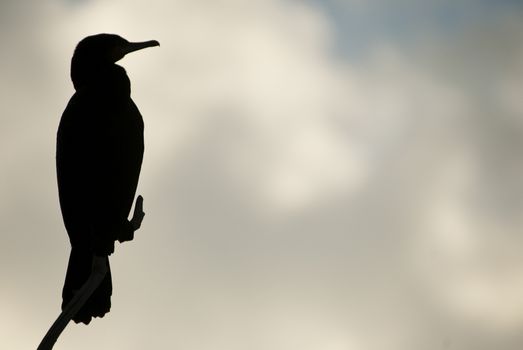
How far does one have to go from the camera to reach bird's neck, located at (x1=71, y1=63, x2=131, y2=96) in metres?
5.63

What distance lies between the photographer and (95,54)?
577 centimetres

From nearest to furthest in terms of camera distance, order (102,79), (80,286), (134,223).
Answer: (134,223)
(80,286)
(102,79)

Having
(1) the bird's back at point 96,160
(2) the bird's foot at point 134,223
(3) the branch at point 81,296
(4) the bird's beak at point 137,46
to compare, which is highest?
(4) the bird's beak at point 137,46

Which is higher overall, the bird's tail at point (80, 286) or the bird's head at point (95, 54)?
the bird's head at point (95, 54)

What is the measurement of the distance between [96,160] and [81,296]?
1457 millimetres

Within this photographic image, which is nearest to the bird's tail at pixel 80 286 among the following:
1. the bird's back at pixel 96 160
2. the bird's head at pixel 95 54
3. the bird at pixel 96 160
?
the bird at pixel 96 160

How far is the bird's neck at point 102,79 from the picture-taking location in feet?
18.5

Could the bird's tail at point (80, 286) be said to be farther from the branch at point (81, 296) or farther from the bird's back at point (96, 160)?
the branch at point (81, 296)

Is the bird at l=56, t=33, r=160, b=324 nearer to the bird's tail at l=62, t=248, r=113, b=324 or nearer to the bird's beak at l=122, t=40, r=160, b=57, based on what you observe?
the bird's tail at l=62, t=248, r=113, b=324

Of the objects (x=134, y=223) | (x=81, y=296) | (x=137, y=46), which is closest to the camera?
(x=81, y=296)

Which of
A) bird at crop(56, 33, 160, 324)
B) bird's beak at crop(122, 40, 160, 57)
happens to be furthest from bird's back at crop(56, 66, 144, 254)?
bird's beak at crop(122, 40, 160, 57)

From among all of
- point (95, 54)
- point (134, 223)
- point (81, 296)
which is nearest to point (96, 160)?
point (134, 223)

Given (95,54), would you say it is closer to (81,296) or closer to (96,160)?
(96,160)

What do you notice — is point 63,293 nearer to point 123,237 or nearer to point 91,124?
point 123,237
